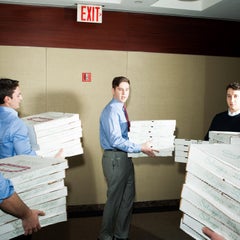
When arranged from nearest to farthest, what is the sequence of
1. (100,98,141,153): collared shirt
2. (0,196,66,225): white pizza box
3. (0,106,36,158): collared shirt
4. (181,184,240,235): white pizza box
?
1. (181,184,240,235): white pizza box
2. (0,196,66,225): white pizza box
3. (0,106,36,158): collared shirt
4. (100,98,141,153): collared shirt

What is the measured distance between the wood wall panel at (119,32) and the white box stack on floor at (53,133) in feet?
4.28

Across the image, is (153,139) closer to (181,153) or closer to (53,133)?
(181,153)

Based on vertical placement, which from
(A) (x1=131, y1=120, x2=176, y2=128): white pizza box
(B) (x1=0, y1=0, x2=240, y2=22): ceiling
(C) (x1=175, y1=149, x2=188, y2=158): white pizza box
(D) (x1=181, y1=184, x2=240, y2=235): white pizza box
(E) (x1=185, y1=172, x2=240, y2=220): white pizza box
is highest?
(B) (x1=0, y1=0, x2=240, y2=22): ceiling

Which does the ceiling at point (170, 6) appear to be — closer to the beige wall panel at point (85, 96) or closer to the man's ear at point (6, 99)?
the beige wall panel at point (85, 96)

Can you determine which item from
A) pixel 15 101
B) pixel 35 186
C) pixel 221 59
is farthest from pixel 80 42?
pixel 35 186

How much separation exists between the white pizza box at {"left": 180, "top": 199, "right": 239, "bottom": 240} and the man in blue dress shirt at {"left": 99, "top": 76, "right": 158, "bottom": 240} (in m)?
1.62

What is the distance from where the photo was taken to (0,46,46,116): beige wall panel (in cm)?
371

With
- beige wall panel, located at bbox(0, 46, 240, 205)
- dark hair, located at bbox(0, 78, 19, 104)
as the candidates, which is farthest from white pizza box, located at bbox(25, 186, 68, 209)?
beige wall panel, located at bbox(0, 46, 240, 205)

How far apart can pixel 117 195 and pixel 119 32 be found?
2089 millimetres

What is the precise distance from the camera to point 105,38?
3975 millimetres

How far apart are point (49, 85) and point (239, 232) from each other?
311 centimetres

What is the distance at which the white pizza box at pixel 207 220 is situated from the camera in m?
1.18

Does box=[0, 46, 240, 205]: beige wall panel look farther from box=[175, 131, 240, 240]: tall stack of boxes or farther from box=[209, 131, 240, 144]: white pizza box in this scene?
box=[175, 131, 240, 240]: tall stack of boxes

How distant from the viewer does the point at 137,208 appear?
4180 millimetres
